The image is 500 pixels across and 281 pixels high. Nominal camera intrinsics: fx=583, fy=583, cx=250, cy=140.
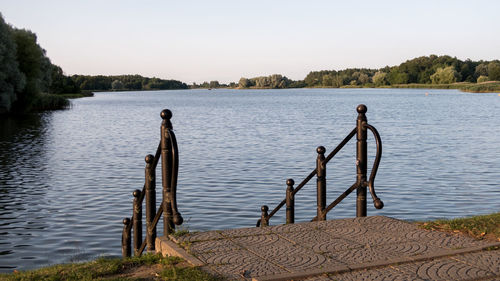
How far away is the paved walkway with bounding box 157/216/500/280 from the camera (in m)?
5.28

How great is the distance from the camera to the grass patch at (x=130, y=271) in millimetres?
5312

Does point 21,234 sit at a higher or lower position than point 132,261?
lower

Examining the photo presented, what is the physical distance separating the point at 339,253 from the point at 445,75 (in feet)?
639

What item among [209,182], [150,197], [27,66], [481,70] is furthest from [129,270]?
[481,70]

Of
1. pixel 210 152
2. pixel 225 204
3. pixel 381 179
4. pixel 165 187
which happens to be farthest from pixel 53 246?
pixel 210 152

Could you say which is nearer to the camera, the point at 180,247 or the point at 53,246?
the point at 180,247

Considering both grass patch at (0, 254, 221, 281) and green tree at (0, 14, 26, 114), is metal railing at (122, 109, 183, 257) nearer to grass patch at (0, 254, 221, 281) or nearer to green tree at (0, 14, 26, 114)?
grass patch at (0, 254, 221, 281)

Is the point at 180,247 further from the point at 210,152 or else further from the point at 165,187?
the point at 210,152

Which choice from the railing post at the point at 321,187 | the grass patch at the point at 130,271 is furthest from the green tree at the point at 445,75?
the grass patch at the point at 130,271

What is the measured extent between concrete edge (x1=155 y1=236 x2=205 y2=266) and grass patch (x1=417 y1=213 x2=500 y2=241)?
3027 mm

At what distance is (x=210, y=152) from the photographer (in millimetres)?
28781

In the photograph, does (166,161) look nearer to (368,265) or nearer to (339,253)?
(339,253)

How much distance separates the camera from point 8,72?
2096 inches

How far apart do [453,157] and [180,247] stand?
21675 millimetres
